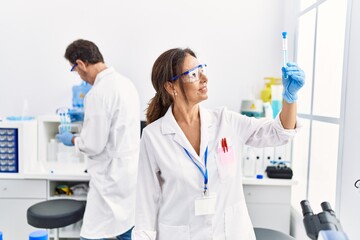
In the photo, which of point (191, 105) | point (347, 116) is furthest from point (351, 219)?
point (191, 105)

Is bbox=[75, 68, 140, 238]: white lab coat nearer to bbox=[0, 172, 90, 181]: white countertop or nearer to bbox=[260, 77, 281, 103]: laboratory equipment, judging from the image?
bbox=[0, 172, 90, 181]: white countertop

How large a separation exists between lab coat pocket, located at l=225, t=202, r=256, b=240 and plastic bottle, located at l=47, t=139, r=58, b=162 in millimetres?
1885

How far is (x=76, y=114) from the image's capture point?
2.59 meters

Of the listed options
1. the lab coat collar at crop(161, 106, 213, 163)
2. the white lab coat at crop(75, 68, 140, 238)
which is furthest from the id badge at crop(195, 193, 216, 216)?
the white lab coat at crop(75, 68, 140, 238)

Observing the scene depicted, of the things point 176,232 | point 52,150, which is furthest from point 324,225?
point 52,150

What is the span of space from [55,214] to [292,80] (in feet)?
5.03

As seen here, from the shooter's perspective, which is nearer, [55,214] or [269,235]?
[269,235]

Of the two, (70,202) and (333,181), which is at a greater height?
(333,181)

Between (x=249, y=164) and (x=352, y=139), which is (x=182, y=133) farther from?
(x=249, y=164)

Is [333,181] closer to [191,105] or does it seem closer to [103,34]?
[191,105]

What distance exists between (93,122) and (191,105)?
80cm

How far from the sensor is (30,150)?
7.91 feet

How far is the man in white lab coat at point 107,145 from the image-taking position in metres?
1.91

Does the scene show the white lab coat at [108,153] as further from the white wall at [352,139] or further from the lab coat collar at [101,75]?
the white wall at [352,139]
